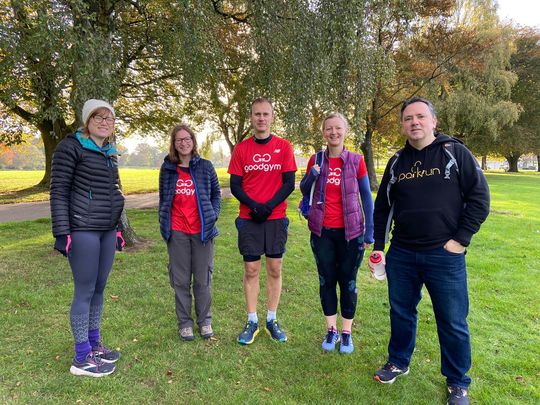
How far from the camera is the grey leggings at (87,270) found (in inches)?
109

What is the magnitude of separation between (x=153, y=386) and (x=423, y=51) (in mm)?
18127

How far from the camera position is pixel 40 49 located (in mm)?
4324

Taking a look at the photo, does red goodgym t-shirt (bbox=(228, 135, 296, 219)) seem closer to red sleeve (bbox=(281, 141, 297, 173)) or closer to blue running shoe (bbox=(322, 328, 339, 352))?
red sleeve (bbox=(281, 141, 297, 173))

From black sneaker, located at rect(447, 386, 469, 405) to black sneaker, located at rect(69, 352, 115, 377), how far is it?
2.62 metres

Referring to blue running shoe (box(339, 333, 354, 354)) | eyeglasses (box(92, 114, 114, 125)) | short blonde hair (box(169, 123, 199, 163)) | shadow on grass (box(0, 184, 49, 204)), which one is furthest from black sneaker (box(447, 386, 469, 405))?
shadow on grass (box(0, 184, 49, 204))

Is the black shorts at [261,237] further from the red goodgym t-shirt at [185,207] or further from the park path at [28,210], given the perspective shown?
the park path at [28,210]

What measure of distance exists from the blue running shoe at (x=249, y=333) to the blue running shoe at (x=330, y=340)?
2.22 feet

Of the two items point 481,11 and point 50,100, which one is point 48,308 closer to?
point 50,100

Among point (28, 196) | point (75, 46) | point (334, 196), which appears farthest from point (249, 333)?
point (28, 196)

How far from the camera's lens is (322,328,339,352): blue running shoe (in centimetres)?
343

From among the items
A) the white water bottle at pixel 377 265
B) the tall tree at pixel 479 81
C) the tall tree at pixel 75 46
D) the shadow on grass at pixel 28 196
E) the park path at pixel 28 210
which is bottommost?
the park path at pixel 28 210

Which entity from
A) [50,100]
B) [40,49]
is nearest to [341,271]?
[40,49]

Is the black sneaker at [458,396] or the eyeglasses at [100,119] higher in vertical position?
the eyeglasses at [100,119]

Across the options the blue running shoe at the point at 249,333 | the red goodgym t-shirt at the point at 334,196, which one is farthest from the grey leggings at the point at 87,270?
the red goodgym t-shirt at the point at 334,196
